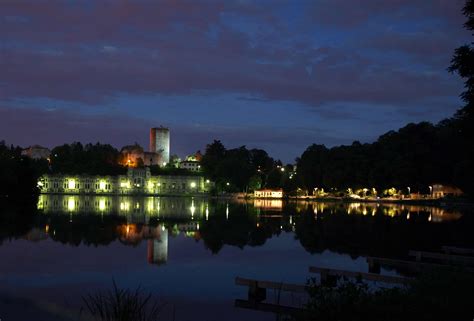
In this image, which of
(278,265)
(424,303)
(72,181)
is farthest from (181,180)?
(424,303)

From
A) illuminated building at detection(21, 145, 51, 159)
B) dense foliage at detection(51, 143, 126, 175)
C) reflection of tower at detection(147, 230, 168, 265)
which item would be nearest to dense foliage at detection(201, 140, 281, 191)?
dense foliage at detection(51, 143, 126, 175)

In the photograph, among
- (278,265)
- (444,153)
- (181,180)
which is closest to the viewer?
(278,265)

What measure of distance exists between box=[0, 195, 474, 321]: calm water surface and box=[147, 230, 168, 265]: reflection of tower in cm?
4

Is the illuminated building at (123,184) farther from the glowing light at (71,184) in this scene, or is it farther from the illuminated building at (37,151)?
the illuminated building at (37,151)

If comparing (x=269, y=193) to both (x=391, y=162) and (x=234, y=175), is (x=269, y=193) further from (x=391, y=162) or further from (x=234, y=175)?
Result: (x=391, y=162)

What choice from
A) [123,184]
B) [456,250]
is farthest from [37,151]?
[456,250]

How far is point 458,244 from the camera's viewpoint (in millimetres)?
26562

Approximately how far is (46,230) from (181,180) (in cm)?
→ 10413

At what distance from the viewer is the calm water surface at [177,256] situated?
1372 centimetres

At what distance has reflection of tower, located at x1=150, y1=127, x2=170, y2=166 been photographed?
535ft

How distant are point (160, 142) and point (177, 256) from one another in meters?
144

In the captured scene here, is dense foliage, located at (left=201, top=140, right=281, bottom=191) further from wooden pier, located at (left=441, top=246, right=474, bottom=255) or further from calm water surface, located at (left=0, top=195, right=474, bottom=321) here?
wooden pier, located at (left=441, top=246, right=474, bottom=255)

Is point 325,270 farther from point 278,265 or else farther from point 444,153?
point 444,153

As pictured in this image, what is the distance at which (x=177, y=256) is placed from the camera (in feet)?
71.7
